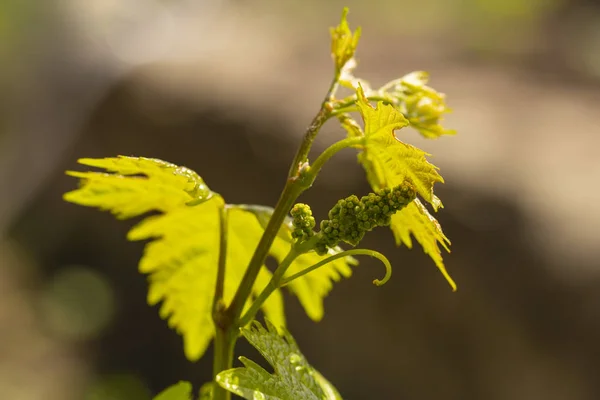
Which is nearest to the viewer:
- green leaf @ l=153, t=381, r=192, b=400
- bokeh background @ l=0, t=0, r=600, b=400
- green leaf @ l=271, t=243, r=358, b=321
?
green leaf @ l=153, t=381, r=192, b=400

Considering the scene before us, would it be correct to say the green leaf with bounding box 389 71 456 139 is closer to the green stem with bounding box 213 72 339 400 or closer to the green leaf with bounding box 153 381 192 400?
the green stem with bounding box 213 72 339 400

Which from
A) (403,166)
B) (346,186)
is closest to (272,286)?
(403,166)

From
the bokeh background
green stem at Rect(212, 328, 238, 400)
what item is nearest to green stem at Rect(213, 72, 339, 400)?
green stem at Rect(212, 328, 238, 400)

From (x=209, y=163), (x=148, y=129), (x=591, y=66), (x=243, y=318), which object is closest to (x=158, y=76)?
(x=148, y=129)

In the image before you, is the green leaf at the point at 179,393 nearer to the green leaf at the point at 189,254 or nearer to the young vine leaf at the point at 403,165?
the green leaf at the point at 189,254

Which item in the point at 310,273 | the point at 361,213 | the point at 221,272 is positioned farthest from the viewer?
the point at 310,273

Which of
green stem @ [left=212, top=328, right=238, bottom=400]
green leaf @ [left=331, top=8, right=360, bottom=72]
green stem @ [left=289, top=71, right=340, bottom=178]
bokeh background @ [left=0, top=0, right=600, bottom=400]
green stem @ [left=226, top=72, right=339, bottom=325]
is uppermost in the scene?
green leaf @ [left=331, top=8, right=360, bottom=72]

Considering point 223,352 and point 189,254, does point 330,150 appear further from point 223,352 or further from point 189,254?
point 189,254
